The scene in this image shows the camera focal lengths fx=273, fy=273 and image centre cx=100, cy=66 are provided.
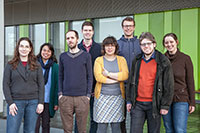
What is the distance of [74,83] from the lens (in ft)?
12.1

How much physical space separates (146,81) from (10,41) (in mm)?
11905

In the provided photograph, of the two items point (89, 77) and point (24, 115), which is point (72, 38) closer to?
point (89, 77)

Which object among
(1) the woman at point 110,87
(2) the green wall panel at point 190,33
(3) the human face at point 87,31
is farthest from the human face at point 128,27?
(2) the green wall panel at point 190,33

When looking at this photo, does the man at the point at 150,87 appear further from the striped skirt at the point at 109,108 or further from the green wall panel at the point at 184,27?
the green wall panel at the point at 184,27

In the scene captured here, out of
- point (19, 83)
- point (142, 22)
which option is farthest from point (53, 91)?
point (142, 22)

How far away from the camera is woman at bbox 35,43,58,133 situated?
4.11 meters

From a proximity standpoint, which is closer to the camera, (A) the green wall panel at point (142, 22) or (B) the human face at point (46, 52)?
(B) the human face at point (46, 52)

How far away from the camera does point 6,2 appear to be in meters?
13.2

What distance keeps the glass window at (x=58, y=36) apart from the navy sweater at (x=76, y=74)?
8262 mm

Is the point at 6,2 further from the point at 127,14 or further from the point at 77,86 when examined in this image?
the point at 77,86

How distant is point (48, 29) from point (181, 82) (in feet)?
32.1

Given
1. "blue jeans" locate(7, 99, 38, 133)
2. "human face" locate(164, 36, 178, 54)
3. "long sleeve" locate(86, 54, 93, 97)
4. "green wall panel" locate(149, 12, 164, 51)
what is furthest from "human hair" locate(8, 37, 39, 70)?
"green wall panel" locate(149, 12, 164, 51)

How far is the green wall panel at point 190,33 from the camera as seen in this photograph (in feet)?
29.2

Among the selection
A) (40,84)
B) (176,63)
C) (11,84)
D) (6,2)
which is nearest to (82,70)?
(40,84)
